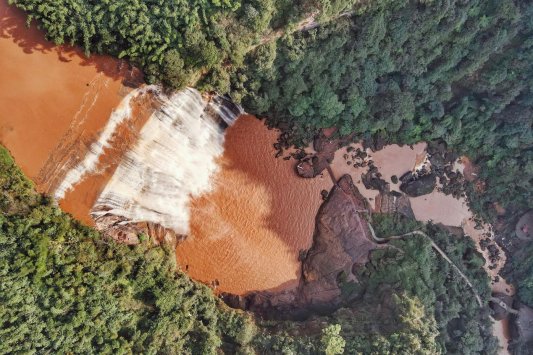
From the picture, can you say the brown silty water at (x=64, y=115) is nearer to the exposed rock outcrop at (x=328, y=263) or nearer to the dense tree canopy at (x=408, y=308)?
the exposed rock outcrop at (x=328, y=263)

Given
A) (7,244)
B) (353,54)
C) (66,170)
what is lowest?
(7,244)

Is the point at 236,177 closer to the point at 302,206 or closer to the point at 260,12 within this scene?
the point at 302,206

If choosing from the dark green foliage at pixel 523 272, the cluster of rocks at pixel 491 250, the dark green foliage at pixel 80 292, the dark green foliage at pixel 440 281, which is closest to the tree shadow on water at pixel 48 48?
the dark green foliage at pixel 80 292

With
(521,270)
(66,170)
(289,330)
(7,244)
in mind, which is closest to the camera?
(7,244)

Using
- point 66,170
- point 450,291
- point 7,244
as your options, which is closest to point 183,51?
point 66,170

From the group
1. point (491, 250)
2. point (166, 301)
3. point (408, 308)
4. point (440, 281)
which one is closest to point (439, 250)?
point (440, 281)

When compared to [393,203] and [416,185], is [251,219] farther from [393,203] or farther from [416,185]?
[416,185]

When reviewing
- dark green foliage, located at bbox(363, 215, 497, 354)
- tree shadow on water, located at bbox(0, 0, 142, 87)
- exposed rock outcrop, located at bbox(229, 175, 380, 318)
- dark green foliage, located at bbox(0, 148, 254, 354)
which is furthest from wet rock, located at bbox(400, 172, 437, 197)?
tree shadow on water, located at bbox(0, 0, 142, 87)
